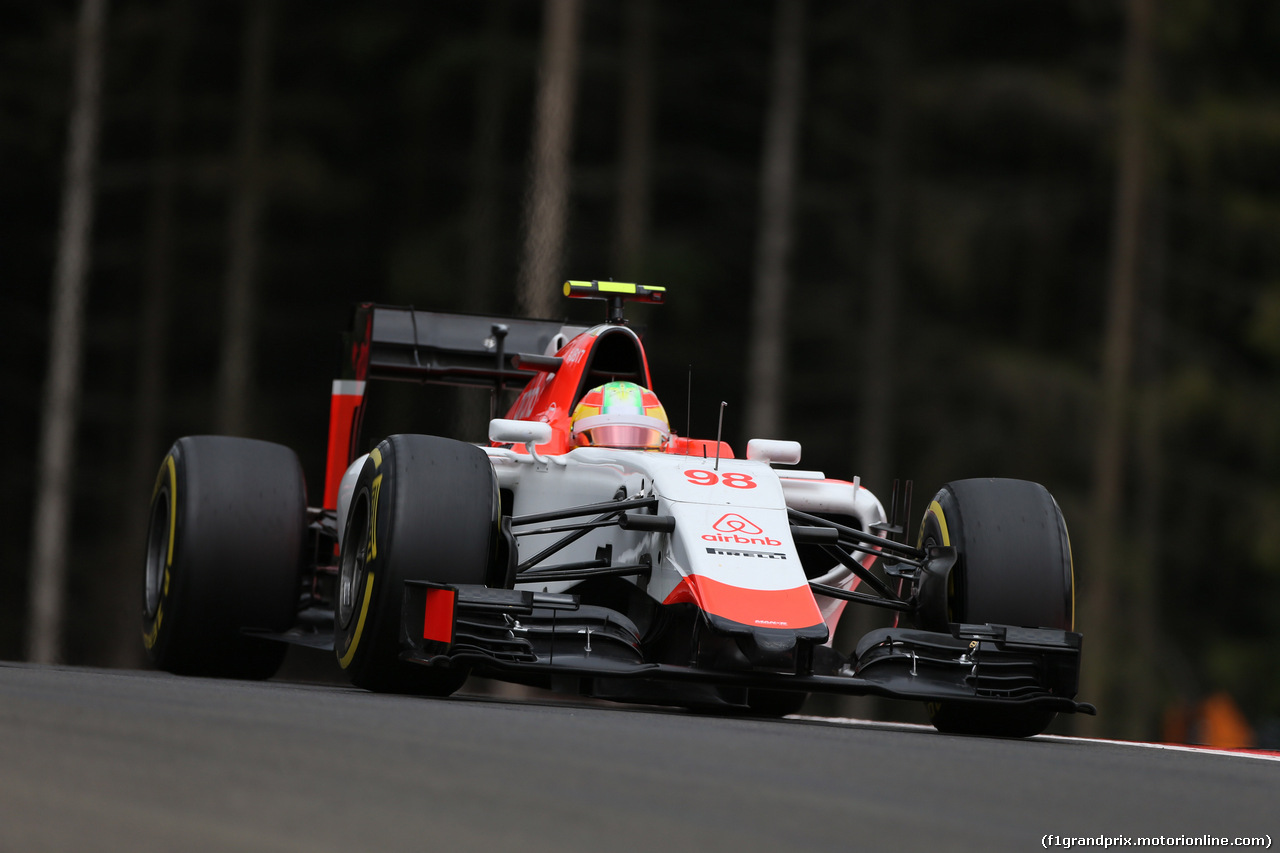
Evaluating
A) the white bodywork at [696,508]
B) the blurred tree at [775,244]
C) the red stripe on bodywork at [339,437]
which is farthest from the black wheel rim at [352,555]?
the blurred tree at [775,244]

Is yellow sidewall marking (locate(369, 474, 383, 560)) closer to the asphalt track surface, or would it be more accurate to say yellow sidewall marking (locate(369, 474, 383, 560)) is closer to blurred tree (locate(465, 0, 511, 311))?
the asphalt track surface

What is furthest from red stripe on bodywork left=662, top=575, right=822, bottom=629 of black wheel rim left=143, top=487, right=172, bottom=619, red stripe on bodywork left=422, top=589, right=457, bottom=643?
black wheel rim left=143, top=487, right=172, bottom=619

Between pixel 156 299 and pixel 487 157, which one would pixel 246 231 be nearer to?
pixel 156 299

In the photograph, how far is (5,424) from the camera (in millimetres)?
28281

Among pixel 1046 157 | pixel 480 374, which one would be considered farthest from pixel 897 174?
pixel 480 374

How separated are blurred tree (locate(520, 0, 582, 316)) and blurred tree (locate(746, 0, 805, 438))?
367 cm

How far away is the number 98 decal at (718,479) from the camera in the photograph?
25.9 ft

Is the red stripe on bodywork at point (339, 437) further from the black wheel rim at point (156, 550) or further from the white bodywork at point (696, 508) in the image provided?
the white bodywork at point (696, 508)

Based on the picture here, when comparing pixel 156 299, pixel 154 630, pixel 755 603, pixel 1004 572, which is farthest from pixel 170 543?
pixel 156 299

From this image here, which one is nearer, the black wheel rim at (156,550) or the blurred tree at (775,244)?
the black wheel rim at (156,550)

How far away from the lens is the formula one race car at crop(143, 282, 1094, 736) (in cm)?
728

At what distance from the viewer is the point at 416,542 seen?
736 cm

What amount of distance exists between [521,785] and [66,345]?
21.1 m

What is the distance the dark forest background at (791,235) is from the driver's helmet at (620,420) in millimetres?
14898
